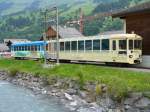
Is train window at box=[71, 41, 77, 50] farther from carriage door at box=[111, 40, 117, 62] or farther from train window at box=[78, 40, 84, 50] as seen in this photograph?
carriage door at box=[111, 40, 117, 62]

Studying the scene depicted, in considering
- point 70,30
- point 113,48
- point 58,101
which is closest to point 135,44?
point 113,48

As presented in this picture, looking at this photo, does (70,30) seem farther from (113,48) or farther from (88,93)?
(88,93)

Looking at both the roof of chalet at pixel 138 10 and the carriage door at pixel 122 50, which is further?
the carriage door at pixel 122 50

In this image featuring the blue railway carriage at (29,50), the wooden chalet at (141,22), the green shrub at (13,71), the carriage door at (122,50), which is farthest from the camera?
the blue railway carriage at (29,50)

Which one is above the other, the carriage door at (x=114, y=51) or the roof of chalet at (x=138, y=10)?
the roof of chalet at (x=138, y=10)

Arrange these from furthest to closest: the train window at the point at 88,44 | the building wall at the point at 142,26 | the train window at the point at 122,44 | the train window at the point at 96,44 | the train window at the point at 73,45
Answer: the train window at the point at 73,45
the train window at the point at 88,44
the train window at the point at 96,44
the train window at the point at 122,44
the building wall at the point at 142,26

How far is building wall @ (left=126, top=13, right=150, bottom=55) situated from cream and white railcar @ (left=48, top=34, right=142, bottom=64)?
1.63 ft

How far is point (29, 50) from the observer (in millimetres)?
54438

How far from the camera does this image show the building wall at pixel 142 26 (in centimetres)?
3167

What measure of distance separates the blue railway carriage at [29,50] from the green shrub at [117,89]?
26.9 metres

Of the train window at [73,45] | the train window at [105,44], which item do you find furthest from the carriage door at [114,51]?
the train window at [73,45]

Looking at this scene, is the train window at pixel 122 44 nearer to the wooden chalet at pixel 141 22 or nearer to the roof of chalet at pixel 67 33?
the wooden chalet at pixel 141 22

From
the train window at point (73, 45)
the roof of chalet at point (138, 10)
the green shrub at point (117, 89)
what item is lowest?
the green shrub at point (117, 89)

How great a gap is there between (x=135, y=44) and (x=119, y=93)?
49.2ft
